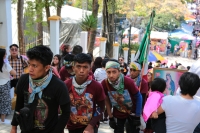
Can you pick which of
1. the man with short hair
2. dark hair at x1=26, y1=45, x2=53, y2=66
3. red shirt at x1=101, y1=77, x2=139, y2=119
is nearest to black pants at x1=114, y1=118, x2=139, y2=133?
red shirt at x1=101, y1=77, x2=139, y2=119

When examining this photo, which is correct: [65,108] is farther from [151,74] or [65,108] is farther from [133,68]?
[151,74]

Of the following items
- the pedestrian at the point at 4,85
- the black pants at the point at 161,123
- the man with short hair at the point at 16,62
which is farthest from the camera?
the man with short hair at the point at 16,62

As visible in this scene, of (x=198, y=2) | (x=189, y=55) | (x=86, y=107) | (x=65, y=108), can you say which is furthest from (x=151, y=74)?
(x=198, y=2)

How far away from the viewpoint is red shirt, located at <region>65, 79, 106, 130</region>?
3271 mm

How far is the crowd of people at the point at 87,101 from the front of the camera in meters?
2.63

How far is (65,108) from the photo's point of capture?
2688 millimetres

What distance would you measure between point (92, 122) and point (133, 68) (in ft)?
5.76

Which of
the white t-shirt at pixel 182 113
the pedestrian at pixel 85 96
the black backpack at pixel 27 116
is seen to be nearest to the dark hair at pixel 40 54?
the black backpack at pixel 27 116

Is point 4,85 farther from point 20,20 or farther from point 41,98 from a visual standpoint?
point 20,20

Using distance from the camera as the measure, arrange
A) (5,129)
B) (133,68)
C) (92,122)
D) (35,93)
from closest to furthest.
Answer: (35,93)
(92,122)
(133,68)
(5,129)

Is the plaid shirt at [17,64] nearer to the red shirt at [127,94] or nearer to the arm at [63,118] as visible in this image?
the red shirt at [127,94]

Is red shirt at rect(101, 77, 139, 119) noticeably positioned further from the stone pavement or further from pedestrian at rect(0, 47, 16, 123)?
pedestrian at rect(0, 47, 16, 123)

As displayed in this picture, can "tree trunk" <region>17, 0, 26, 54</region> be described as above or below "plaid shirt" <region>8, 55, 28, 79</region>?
above

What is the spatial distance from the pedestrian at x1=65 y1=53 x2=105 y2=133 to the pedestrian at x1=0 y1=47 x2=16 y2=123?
2.42 m
